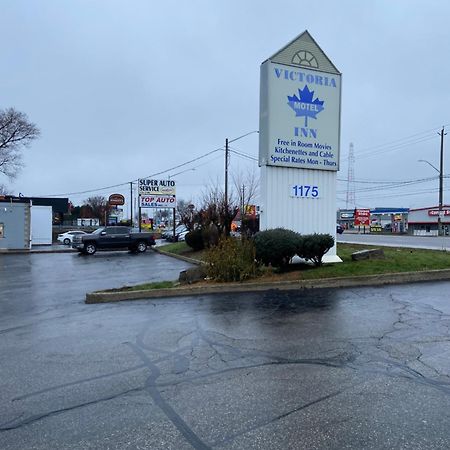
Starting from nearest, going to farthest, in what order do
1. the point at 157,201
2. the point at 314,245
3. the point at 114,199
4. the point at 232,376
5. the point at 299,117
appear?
the point at 232,376 → the point at 314,245 → the point at 299,117 → the point at 157,201 → the point at 114,199

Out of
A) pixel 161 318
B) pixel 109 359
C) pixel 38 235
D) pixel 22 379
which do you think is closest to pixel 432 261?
pixel 161 318

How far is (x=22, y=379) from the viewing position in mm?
5191

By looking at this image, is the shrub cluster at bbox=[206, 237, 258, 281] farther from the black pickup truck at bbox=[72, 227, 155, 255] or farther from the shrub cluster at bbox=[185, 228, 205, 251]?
the black pickup truck at bbox=[72, 227, 155, 255]

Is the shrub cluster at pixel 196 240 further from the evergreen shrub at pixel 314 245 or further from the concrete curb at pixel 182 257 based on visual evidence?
the evergreen shrub at pixel 314 245

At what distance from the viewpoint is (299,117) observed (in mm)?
13797

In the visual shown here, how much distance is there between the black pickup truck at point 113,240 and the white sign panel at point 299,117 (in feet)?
65.0

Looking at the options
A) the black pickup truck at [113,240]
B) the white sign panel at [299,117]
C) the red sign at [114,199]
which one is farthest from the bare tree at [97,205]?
the white sign panel at [299,117]

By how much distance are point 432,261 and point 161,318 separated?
9356mm

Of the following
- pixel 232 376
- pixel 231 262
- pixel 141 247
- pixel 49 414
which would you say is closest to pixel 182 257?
pixel 141 247

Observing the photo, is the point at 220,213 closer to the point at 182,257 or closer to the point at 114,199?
the point at 182,257

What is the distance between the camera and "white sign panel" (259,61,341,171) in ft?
44.0

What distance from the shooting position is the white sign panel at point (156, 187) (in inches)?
1614

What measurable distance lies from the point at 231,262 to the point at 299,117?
506cm

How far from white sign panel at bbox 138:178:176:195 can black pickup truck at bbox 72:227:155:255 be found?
935 cm
